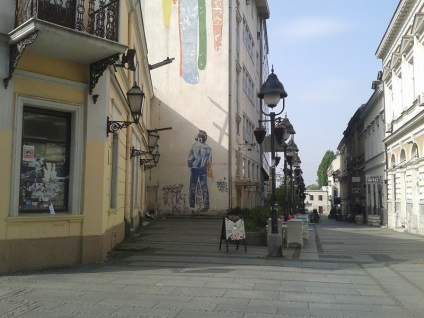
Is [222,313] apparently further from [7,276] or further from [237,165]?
[237,165]

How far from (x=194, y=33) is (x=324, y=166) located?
101m

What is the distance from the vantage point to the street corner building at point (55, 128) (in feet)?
30.5

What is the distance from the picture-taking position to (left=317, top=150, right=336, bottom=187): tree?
125 metres

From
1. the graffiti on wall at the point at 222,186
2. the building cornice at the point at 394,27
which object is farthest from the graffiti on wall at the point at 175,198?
the building cornice at the point at 394,27

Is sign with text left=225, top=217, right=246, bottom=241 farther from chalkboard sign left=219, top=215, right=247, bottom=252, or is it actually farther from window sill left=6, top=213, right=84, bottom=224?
window sill left=6, top=213, right=84, bottom=224

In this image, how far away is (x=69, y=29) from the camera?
30.2ft

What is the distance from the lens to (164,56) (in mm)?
32531

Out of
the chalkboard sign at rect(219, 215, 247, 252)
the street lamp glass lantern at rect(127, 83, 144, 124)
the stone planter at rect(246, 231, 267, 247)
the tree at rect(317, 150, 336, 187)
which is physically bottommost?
the stone planter at rect(246, 231, 267, 247)

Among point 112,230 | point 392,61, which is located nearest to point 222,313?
point 112,230

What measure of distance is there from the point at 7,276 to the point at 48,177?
2.28 meters

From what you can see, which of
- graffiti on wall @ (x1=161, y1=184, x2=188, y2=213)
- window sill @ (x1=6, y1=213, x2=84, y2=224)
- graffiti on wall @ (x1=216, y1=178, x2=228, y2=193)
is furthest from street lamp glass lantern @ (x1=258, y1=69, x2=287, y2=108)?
graffiti on wall @ (x1=161, y1=184, x2=188, y2=213)

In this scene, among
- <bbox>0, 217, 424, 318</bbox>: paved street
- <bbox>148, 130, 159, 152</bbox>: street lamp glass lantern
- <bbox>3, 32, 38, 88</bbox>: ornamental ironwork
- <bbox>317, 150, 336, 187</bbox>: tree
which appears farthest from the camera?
<bbox>317, 150, 336, 187</bbox>: tree

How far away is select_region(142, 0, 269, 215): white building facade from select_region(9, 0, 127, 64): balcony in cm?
2097

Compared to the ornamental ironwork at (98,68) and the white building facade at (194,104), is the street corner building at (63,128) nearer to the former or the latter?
the ornamental ironwork at (98,68)
